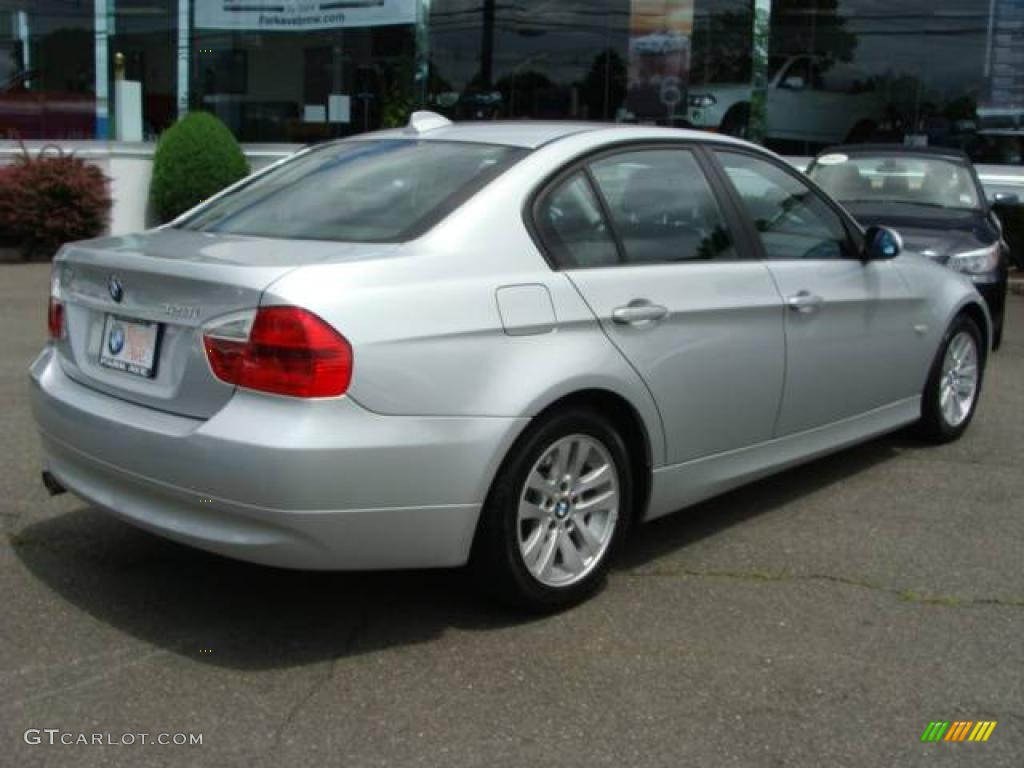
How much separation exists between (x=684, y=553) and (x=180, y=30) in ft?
51.0

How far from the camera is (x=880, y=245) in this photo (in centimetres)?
530

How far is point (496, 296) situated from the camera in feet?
11.9

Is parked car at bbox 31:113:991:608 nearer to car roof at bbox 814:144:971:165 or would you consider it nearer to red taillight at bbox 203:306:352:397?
red taillight at bbox 203:306:352:397

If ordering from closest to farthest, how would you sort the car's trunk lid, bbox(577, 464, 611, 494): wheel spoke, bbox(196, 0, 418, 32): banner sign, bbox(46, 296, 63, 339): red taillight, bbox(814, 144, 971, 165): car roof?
the car's trunk lid → bbox(577, 464, 611, 494): wheel spoke → bbox(46, 296, 63, 339): red taillight → bbox(814, 144, 971, 165): car roof → bbox(196, 0, 418, 32): banner sign

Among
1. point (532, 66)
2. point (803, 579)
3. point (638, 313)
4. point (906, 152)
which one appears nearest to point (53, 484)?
point (638, 313)

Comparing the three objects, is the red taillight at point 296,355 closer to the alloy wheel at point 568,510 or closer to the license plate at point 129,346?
the license plate at point 129,346

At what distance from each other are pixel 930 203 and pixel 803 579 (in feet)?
19.9

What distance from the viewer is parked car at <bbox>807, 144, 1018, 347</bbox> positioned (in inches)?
328

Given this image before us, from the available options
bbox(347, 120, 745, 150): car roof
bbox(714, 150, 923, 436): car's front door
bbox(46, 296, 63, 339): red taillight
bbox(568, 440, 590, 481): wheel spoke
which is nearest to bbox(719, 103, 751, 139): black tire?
bbox(714, 150, 923, 436): car's front door

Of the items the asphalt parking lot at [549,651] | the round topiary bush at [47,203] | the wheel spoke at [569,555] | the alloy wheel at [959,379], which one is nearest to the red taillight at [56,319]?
the asphalt parking lot at [549,651]

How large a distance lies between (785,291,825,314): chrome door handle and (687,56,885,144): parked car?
11.7m

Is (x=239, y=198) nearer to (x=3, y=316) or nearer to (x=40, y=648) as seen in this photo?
(x=40, y=648)

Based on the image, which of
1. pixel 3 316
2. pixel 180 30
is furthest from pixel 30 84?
pixel 3 316

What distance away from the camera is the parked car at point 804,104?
15.8 meters
